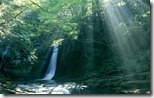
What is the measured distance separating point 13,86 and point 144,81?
1824 mm

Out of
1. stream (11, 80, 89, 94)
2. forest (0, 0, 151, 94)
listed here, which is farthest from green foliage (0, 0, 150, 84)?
stream (11, 80, 89, 94)

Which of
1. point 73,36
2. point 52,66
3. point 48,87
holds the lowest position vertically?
point 48,87

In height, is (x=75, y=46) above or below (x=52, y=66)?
above

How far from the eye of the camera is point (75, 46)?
3.77m

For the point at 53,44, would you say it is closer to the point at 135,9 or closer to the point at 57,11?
the point at 57,11

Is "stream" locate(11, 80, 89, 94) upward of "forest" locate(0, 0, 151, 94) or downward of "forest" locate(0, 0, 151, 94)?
downward

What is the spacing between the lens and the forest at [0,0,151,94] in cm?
357

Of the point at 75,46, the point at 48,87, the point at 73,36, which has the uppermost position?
the point at 73,36

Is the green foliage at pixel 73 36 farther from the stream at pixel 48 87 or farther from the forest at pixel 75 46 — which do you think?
the stream at pixel 48 87

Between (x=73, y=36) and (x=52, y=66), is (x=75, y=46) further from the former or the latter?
(x=52, y=66)

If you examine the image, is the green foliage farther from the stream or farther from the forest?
the stream

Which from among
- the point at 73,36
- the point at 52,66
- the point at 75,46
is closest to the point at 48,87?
the point at 52,66

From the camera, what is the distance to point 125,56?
11.9 ft

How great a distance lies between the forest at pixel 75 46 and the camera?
3574 mm
